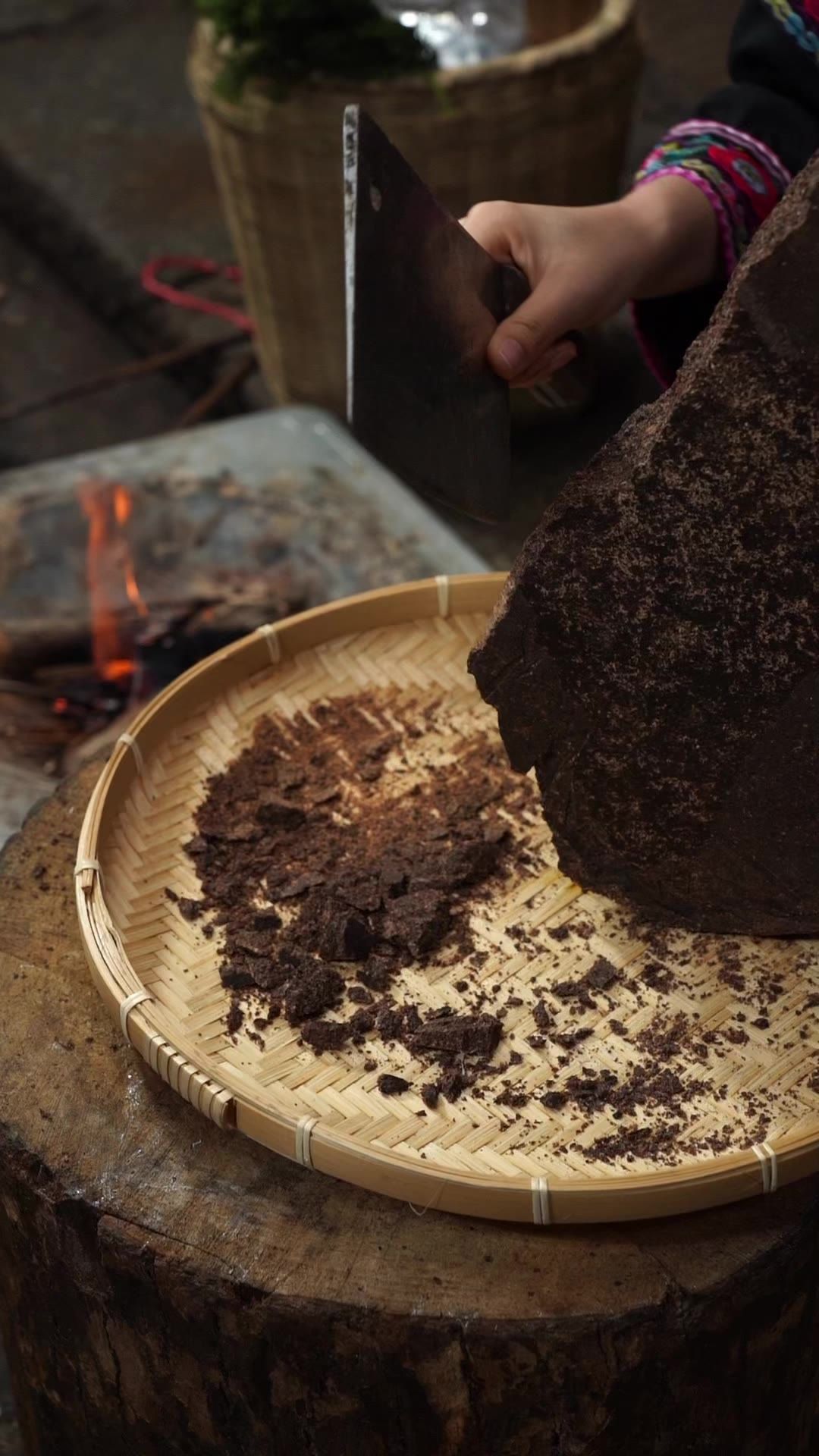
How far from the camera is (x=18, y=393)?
173 inches

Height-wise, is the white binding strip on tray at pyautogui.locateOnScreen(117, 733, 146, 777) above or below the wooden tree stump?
above

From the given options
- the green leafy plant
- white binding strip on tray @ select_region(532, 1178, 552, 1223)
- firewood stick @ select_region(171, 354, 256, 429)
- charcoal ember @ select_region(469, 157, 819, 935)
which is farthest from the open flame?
white binding strip on tray @ select_region(532, 1178, 552, 1223)

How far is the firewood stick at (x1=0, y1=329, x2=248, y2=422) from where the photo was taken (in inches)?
153

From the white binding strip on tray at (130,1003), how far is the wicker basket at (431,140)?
2.14 metres

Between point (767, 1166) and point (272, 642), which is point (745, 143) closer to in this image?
point (272, 642)

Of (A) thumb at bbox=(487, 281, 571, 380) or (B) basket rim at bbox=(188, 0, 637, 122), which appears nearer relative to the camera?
(A) thumb at bbox=(487, 281, 571, 380)

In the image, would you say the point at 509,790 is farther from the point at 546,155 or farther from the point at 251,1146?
the point at 546,155

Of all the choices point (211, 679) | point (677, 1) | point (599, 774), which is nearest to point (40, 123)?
point (677, 1)

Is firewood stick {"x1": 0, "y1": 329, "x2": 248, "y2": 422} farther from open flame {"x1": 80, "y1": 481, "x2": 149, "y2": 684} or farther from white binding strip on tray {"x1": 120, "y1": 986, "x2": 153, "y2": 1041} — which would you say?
white binding strip on tray {"x1": 120, "y1": 986, "x2": 153, "y2": 1041}

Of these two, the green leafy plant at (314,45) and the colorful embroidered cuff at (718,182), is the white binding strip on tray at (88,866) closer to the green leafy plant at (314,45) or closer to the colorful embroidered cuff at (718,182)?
the colorful embroidered cuff at (718,182)

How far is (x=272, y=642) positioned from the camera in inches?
71.1

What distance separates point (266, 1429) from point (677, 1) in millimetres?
5138

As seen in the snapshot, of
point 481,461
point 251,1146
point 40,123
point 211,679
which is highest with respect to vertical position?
point 481,461

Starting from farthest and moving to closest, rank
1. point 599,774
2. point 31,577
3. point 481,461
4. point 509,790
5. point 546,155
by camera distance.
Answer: point 546,155, point 31,577, point 509,790, point 481,461, point 599,774
